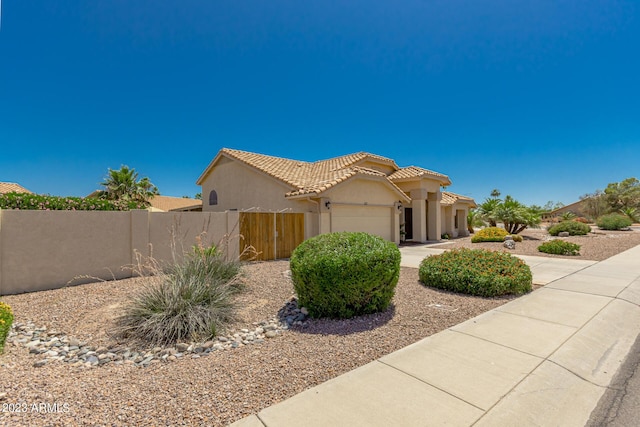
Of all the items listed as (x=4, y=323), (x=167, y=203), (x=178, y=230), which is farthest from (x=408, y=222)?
(x=167, y=203)

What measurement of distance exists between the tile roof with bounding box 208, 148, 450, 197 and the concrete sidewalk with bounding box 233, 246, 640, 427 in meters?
9.68

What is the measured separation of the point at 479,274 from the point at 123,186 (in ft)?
86.2

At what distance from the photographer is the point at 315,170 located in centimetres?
2009

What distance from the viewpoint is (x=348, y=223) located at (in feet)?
49.9

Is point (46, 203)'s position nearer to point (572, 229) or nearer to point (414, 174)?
point (414, 174)

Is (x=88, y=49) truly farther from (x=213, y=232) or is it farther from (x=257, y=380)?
(x=257, y=380)

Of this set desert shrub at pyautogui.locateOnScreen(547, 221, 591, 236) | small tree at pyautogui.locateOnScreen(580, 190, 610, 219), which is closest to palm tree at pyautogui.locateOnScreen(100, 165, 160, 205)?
desert shrub at pyautogui.locateOnScreen(547, 221, 591, 236)

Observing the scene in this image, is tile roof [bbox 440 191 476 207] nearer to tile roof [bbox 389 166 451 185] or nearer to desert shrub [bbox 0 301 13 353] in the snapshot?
tile roof [bbox 389 166 451 185]

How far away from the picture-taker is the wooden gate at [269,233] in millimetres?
11211

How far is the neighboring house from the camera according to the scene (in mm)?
14195

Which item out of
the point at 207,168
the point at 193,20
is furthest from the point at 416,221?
the point at 193,20

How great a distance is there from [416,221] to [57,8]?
68.2ft

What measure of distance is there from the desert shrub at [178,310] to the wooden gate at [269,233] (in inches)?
205

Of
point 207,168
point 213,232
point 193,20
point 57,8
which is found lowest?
point 213,232
